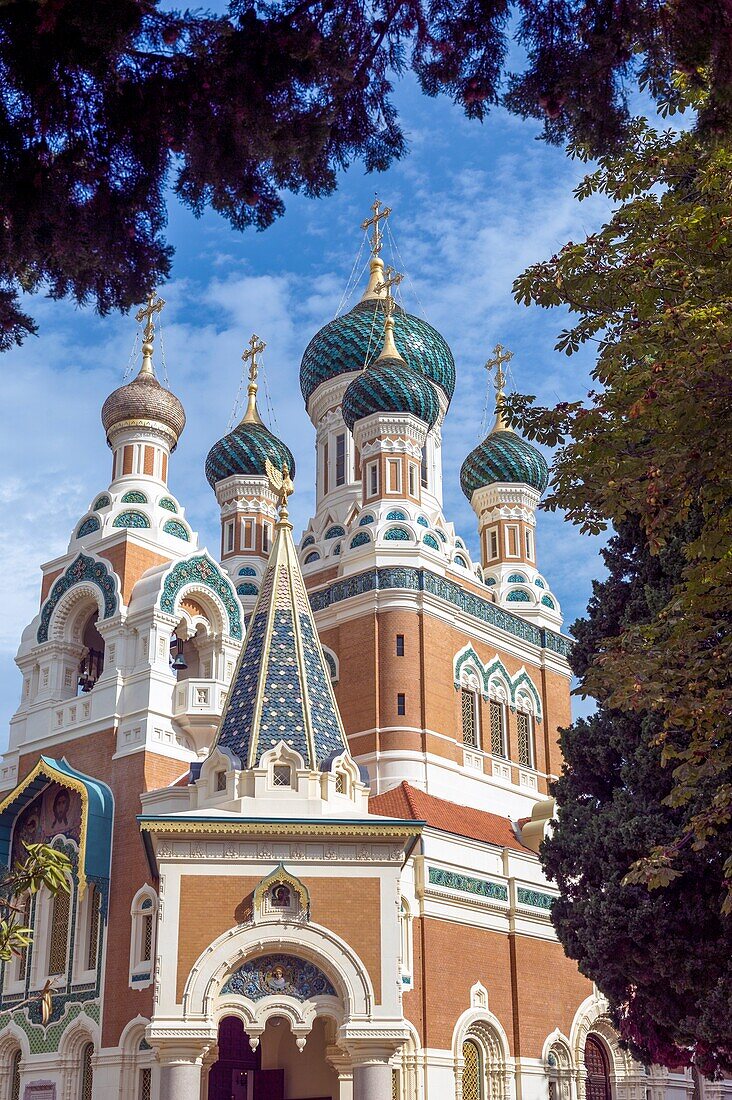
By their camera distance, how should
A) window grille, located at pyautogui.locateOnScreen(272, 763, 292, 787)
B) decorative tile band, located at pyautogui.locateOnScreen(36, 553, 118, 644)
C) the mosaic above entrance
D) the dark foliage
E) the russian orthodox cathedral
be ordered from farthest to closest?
decorative tile band, located at pyautogui.locateOnScreen(36, 553, 118, 644)
window grille, located at pyautogui.locateOnScreen(272, 763, 292, 787)
the russian orthodox cathedral
the mosaic above entrance
the dark foliage

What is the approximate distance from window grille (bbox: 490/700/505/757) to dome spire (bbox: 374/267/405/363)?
6.89m

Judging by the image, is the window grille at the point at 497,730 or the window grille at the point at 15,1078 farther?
the window grille at the point at 497,730

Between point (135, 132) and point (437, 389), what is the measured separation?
2305 cm

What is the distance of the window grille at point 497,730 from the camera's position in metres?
23.2

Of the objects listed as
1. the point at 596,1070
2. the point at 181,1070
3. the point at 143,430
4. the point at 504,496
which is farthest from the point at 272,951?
the point at 504,496

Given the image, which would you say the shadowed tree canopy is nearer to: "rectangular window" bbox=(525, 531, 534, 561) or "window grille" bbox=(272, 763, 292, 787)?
"window grille" bbox=(272, 763, 292, 787)

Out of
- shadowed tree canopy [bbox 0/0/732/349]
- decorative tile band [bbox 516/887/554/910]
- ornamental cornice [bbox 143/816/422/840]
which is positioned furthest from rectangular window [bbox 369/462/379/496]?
shadowed tree canopy [bbox 0/0/732/349]

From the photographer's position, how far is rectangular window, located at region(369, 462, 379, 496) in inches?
950

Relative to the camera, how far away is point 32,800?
66.1 ft

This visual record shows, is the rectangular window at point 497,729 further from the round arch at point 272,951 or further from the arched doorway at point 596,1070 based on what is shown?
the round arch at point 272,951

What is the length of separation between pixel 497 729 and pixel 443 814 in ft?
13.3

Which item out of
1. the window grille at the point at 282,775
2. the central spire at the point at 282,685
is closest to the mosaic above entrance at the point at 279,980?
the window grille at the point at 282,775

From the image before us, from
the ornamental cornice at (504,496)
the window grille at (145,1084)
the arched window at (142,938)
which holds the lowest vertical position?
the window grille at (145,1084)

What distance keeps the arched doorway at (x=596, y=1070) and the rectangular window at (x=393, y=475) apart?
10027mm
